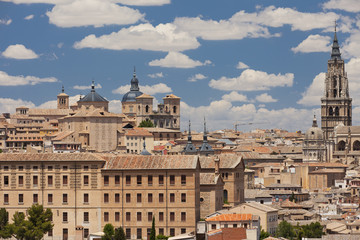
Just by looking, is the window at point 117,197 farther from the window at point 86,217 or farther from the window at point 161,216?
the window at point 161,216

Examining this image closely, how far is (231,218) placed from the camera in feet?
284

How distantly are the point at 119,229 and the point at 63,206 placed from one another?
793 cm

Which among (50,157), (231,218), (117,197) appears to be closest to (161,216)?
(117,197)

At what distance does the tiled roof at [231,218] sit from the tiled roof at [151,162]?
5.53 metres

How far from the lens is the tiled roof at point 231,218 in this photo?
8594 centimetres

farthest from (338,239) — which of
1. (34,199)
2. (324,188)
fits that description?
(324,188)

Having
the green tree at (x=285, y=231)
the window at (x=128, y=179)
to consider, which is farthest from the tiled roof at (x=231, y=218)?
the green tree at (x=285, y=231)

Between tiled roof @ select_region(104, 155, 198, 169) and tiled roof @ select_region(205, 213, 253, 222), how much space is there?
18.1 ft

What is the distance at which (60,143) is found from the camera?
17212cm

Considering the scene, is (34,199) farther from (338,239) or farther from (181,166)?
(338,239)

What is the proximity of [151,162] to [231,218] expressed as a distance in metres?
10.1

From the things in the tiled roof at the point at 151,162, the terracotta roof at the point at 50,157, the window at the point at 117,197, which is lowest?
the window at the point at 117,197

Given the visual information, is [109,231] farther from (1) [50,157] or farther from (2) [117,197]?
(1) [50,157]

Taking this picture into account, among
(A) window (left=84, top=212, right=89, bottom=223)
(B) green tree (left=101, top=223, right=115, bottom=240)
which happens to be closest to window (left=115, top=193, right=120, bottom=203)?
(B) green tree (left=101, top=223, right=115, bottom=240)
